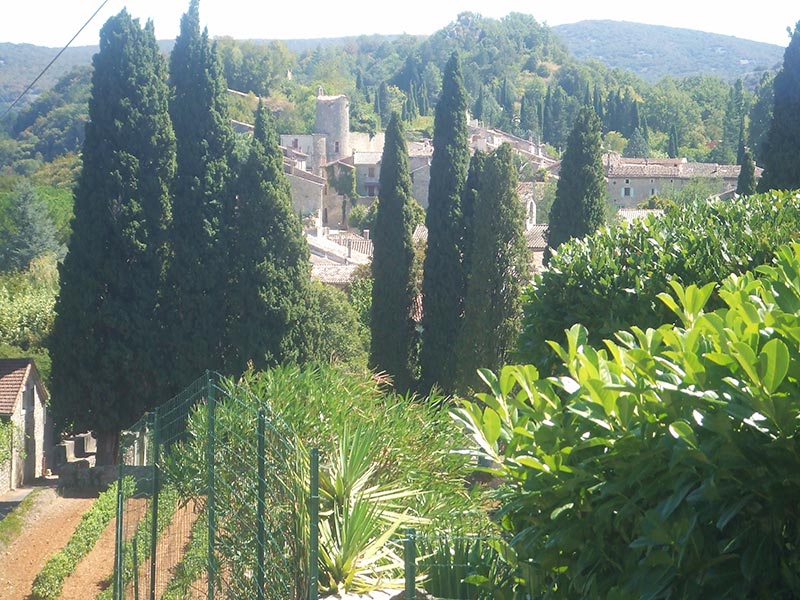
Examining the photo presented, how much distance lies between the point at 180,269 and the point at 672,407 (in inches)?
797

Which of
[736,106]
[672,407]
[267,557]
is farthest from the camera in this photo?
[736,106]

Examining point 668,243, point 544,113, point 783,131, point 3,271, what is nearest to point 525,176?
point 544,113

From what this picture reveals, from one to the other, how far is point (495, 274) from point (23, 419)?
32.2 ft

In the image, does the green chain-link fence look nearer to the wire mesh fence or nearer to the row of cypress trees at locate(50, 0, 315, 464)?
the wire mesh fence

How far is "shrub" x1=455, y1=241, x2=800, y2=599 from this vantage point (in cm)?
220

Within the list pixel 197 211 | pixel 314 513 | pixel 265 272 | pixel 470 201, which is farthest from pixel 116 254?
pixel 314 513

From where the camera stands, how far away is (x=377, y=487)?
5.71 metres

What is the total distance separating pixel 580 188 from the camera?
80.1 feet

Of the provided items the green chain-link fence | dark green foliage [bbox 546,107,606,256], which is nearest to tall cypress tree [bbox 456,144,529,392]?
dark green foliage [bbox 546,107,606,256]

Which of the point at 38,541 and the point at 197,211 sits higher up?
the point at 197,211

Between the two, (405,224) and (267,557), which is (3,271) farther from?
(267,557)

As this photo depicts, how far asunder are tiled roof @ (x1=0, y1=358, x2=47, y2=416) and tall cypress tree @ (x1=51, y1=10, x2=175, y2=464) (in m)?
0.66

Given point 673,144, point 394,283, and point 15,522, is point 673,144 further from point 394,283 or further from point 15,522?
point 15,522

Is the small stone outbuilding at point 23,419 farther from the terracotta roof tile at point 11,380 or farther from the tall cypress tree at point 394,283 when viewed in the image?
the tall cypress tree at point 394,283
